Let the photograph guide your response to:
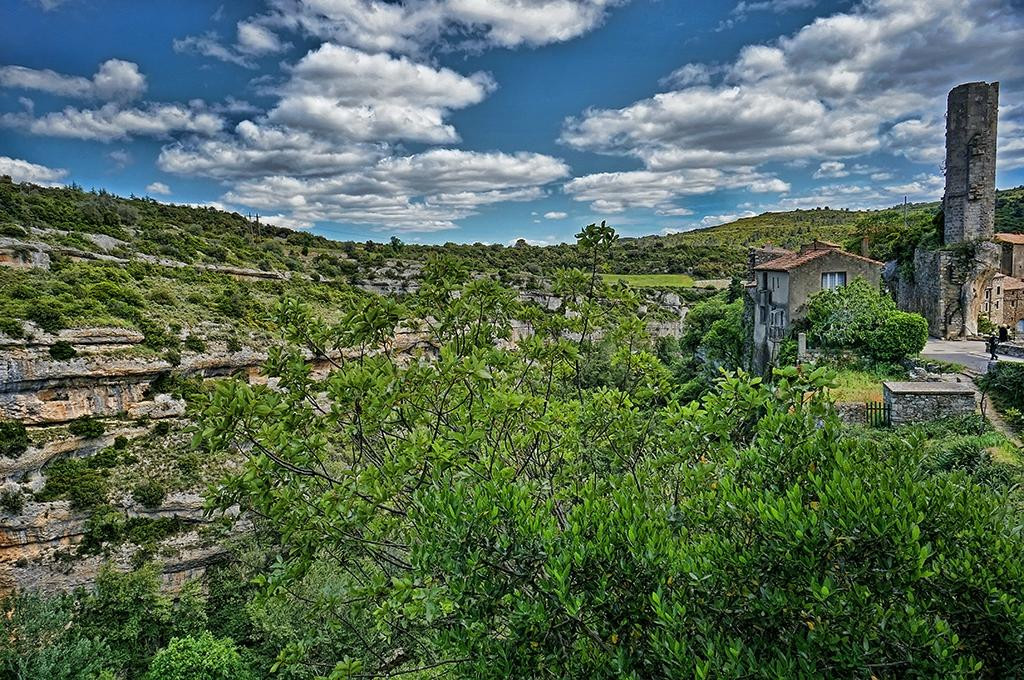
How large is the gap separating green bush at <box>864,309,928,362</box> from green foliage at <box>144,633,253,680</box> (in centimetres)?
2519

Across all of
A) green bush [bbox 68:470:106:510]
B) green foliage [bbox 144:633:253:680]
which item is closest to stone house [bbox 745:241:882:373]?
green foliage [bbox 144:633:253:680]

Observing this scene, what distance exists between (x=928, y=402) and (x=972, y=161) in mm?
21606

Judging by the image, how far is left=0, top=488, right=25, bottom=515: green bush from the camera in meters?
24.0

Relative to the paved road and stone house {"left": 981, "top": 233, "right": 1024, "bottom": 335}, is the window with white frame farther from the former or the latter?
stone house {"left": 981, "top": 233, "right": 1024, "bottom": 335}

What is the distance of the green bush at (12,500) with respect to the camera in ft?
78.8

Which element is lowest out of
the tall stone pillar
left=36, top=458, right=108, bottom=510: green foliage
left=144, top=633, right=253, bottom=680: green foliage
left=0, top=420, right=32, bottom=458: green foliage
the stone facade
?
left=144, top=633, right=253, bottom=680: green foliage

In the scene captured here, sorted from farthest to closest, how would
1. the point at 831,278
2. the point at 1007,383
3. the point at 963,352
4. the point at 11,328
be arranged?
the point at 11,328
the point at 831,278
the point at 963,352
the point at 1007,383

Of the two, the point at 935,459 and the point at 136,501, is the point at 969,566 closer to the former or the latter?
the point at 935,459

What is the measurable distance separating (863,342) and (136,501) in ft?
110

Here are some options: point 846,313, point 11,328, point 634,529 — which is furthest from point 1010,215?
point 11,328

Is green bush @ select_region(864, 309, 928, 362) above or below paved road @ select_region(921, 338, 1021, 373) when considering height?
above

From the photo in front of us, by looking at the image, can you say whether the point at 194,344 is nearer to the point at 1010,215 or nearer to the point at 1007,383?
the point at 1007,383

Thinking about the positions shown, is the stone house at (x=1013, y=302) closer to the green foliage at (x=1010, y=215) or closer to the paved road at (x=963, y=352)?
the paved road at (x=963, y=352)

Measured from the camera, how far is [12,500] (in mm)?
24078
